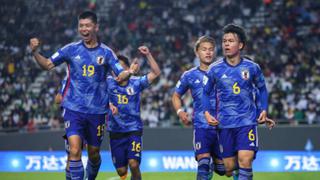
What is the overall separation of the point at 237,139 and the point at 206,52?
6.49 ft

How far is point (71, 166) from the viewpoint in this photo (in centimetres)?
1056

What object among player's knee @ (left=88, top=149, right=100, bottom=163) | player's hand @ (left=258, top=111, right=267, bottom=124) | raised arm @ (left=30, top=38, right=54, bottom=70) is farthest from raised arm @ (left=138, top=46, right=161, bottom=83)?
player's hand @ (left=258, top=111, right=267, bottom=124)

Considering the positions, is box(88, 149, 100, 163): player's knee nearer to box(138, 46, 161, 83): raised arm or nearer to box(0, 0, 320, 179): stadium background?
box(138, 46, 161, 83): raised arm

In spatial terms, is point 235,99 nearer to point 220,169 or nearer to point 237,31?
point 237,31

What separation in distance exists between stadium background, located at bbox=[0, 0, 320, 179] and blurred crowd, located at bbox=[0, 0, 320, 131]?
0.12 ft

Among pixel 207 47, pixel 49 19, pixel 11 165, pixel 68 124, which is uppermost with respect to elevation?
pixel 49 19

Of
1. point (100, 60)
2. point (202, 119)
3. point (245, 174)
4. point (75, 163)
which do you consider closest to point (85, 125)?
point (75, 163)

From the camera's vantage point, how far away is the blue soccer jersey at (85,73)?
10898 mm

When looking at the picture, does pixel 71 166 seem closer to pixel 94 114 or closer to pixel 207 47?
pixel 94 114

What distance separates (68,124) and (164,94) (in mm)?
14168

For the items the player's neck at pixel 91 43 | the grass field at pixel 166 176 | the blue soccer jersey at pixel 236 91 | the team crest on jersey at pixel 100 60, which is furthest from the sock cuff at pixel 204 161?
the grass field at pixel 166 176

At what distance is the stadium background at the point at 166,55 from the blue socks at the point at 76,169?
8.84 m

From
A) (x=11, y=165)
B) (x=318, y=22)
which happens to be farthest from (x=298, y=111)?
(x=11, y=165)

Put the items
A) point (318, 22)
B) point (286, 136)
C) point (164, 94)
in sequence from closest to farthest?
point (286, 136) → point (164, 94) → point (318, 22)
